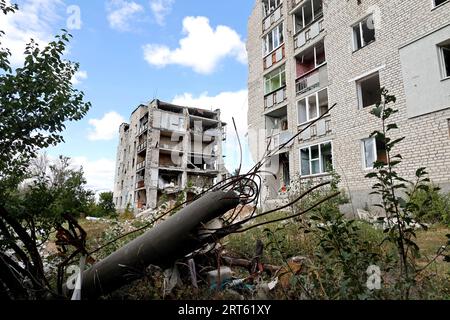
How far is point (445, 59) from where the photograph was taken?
333 inches

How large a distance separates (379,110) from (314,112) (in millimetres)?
12837

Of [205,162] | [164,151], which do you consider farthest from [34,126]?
[205,162]

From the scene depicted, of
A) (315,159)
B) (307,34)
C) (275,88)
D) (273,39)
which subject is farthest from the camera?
(273,39)

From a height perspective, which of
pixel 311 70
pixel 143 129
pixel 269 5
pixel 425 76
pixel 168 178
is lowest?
pixel 168 178

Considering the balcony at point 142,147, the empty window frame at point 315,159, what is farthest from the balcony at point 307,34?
the balcony at point 142,147

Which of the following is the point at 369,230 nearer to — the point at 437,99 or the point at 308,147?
the point at 437,99

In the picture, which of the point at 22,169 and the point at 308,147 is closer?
the point at 22,169

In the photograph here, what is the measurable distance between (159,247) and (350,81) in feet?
39.1

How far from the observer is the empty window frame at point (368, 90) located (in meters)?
11.1

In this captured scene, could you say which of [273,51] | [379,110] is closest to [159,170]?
[273,51]

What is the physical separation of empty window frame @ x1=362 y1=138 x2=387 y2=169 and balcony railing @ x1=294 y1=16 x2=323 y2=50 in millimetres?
6779

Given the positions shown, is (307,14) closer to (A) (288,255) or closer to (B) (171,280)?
(A) (288,255)

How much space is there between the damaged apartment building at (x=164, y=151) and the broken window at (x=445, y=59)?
914 inches

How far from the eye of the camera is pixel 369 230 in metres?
4.78
